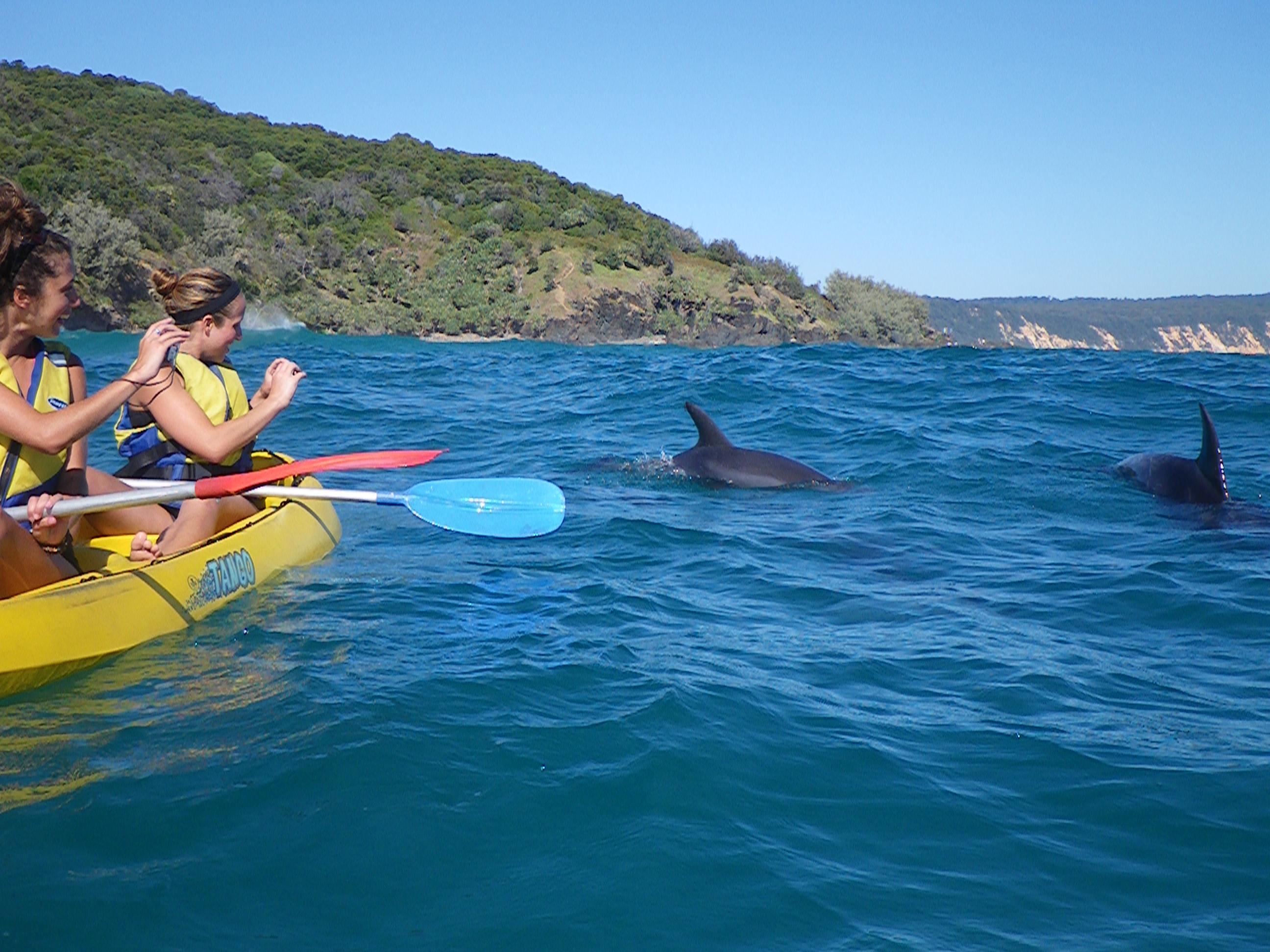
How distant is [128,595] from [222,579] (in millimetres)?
688

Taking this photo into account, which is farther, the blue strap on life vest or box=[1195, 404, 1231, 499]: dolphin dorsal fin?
box=[1195, 404, 1231, 499]: dolphin dorsal fin

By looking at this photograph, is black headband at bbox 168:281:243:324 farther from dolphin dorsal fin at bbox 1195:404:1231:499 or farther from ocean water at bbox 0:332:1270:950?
dolphin dorsal fin at bbox 1195:404:1231:499

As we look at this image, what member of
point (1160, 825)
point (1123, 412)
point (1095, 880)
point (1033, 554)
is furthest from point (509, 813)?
point (1123, 412)

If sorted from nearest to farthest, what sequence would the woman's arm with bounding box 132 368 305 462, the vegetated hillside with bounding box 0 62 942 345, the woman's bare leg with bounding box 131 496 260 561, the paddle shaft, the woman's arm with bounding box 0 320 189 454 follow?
the woman's arm with bounding box 0 320 189 454
the woman's arm with bounding box 132 368 305 462
the woman's bare leg with bounding box 131 496 260 561
the paddle shaft
the vegetated hillside with bounding box 0 62 942 345

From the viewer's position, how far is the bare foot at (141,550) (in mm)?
5180

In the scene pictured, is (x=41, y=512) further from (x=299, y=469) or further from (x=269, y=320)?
(x=269, y=320)

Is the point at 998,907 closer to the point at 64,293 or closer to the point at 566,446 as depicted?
the point at 64,293

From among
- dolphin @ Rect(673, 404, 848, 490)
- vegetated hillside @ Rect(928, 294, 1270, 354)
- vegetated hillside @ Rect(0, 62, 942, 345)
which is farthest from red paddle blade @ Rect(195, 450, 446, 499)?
vegetated hillside @ Rect(928, 294, 1270, 354)

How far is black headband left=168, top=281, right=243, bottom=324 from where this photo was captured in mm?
5395

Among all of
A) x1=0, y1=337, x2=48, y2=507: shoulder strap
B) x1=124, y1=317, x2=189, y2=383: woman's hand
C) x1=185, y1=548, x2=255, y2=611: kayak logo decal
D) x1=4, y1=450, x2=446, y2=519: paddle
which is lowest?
x1=185, y1=548, x2=255, y2=611: kayak logo decal

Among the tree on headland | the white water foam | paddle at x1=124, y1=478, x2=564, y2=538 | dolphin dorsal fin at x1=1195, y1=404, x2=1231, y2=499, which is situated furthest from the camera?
the tree on headland

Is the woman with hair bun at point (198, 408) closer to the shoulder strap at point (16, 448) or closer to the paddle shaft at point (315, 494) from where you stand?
the paddle shaft at point (315, 494)

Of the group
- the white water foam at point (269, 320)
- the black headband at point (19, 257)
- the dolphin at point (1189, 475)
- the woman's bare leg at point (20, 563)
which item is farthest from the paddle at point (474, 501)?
the white water foam at point (269, 320)

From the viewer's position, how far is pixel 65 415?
3949 millimetres
